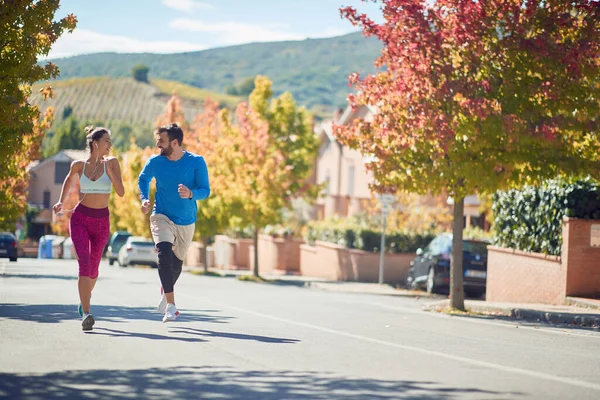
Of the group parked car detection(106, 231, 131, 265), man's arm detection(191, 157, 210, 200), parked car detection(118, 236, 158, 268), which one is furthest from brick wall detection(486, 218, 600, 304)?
parked car detection(106, 231, 131, 265)

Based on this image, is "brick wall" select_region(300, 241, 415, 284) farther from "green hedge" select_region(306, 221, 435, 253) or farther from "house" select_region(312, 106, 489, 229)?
"house" select_region(312, 106, 489, 229)

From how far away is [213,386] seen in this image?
7969mm

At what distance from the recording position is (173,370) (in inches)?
344

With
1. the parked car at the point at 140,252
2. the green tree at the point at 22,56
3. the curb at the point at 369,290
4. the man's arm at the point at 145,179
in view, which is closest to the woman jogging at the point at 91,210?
the man's arm at the point at 145,179

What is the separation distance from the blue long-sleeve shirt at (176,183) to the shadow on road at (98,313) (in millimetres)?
1497

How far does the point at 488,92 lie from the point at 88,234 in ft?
28.2

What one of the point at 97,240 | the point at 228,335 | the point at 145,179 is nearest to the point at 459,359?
the point at 228,335

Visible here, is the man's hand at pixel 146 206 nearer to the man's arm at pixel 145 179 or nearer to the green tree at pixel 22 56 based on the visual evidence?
the man's arm at pixel 145 179

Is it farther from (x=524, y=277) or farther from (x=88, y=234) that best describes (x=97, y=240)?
(x=524, y=277)

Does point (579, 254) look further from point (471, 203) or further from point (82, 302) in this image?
point (471, 203)

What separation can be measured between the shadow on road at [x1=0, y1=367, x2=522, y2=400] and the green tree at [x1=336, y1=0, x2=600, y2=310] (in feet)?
34.0

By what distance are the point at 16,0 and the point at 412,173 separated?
23.1ft

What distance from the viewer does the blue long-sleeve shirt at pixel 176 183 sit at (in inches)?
491

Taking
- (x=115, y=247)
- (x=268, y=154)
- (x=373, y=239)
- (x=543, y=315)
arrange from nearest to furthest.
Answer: (x=543, y=315)
(x=373, y=239)
(x=268, y=154)
(x=115, y=247)
